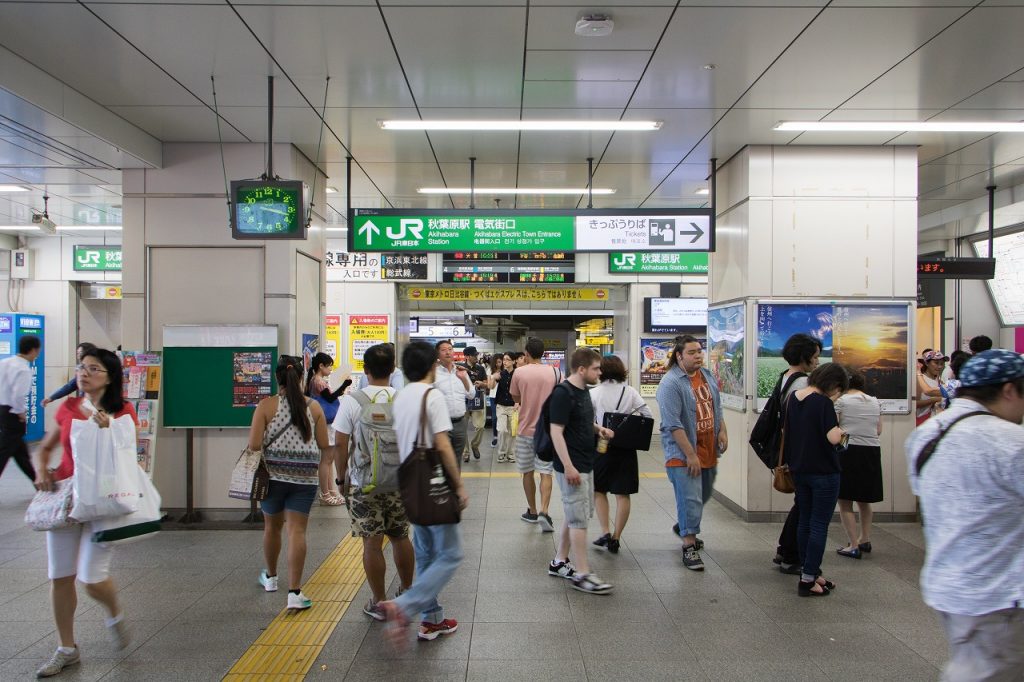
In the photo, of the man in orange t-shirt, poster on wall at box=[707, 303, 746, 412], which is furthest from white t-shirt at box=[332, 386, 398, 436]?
poster on wall at box=[707, 303, 746, 412]

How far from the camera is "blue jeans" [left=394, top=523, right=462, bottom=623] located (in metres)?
3.36

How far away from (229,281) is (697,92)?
456 centimetres

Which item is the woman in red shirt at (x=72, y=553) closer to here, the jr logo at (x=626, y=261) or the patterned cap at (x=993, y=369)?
the patterned cap at (x=993, y=369)

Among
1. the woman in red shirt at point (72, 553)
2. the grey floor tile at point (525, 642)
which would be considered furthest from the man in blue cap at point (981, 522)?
the woman in red shirt at point (72, 553)

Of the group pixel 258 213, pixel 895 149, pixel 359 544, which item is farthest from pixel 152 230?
pixel 895 149

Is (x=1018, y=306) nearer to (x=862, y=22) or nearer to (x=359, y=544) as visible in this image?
(x=862, y=22)

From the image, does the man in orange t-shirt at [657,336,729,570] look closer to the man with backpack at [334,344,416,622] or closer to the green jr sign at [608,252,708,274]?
the man with backpack at [334,344,416,622]

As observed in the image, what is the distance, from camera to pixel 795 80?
5.24 metres

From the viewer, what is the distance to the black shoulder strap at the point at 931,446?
2.19 metres

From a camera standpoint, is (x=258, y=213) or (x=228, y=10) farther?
(x=258, y=213)

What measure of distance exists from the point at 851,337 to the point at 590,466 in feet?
11.7

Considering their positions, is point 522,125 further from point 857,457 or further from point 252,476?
point 857,457

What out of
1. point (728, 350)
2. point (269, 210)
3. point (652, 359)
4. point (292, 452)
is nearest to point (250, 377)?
point (269, 210)

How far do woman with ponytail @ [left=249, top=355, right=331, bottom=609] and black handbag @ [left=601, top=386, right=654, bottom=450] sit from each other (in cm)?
217
